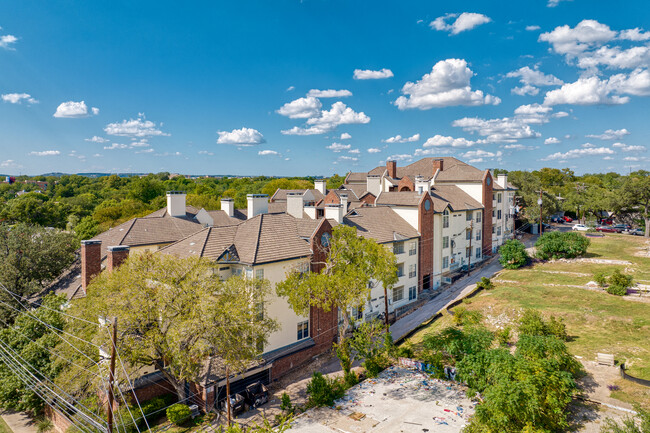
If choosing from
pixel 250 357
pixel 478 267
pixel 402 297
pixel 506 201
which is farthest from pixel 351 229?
pixel 506 201

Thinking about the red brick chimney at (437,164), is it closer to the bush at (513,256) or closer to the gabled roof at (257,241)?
the bush at (513,256)

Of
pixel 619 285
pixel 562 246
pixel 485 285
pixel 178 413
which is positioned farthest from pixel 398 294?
pixel 178 413

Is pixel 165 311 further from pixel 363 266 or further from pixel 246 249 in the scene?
pixel 363 266

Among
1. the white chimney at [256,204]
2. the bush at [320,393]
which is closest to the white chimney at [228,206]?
the white chimney at [256,204]

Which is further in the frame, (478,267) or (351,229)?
(478,267)

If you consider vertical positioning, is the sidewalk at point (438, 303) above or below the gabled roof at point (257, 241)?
below

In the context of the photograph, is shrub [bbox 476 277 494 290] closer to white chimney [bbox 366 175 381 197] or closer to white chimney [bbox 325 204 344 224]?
white chimney [bbox 325 204 344 224]
